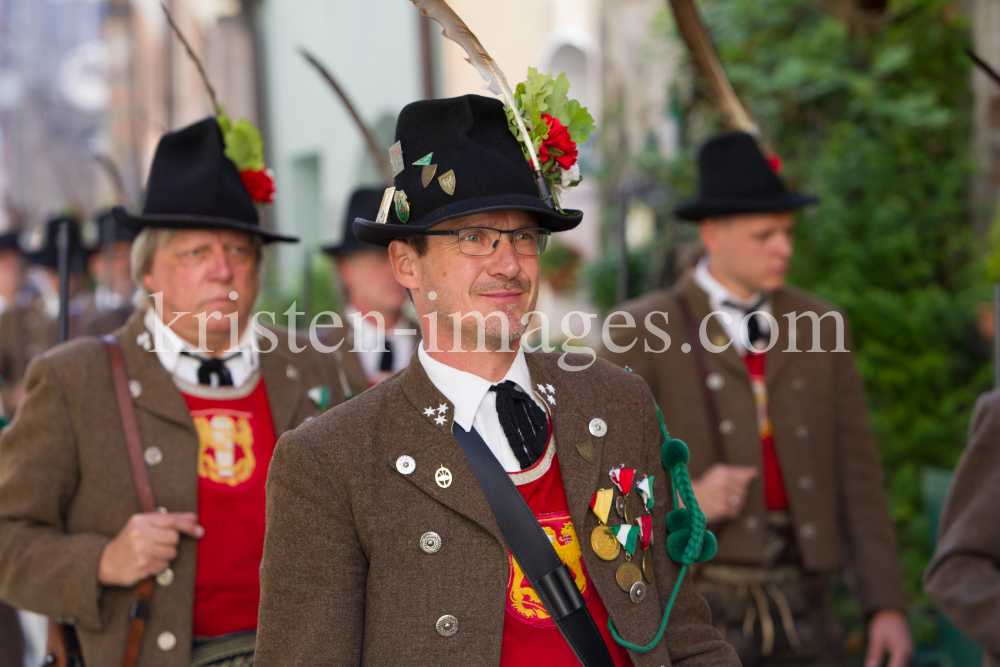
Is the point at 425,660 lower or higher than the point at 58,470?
lower

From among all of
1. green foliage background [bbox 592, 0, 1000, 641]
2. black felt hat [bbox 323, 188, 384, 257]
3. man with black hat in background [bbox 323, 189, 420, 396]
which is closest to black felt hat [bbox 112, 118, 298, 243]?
man with black hat in background [bbox 323, 189, 420, 396]

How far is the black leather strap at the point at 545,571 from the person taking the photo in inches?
79.0

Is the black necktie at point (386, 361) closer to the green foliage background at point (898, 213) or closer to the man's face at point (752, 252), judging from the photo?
the man's face at point (752, 252)

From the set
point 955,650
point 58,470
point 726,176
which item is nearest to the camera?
point 58,470

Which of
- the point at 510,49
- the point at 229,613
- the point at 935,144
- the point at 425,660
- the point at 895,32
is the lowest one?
the point at 229,613

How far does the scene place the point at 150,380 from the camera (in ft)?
10.3

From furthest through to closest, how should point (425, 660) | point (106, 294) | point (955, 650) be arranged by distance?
point (106, 294)
point (955, 650)
point (425, 660)

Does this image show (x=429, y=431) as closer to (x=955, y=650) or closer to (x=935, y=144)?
(x=955, y=650)

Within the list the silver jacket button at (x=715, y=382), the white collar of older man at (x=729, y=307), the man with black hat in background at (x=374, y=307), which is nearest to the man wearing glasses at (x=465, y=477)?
the silver jacket button at (x=715, y=382)

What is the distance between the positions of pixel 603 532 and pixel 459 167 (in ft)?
2.75

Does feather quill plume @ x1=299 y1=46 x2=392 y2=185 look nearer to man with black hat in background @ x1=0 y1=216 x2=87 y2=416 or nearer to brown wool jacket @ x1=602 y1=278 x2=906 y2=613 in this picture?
brown wool jacket @ x1=602 y1=278 x2=906 y2=613

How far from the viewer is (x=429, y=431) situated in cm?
212

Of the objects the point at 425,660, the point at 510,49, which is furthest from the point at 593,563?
the point at 510,49

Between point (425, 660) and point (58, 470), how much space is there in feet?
5.07
